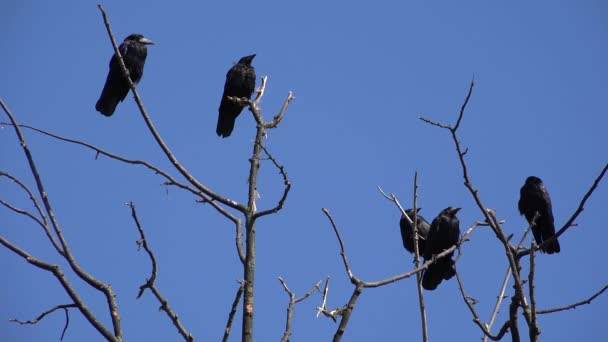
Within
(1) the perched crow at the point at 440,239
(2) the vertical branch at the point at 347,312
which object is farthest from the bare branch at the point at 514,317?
(1) the perched crow at the point at 440,239

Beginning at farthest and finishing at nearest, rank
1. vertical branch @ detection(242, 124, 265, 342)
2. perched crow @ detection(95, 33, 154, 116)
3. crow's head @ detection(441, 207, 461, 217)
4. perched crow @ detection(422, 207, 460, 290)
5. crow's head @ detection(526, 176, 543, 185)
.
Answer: crow's head @ detection(526, 176, 543, 185) → crow's head @ detection(441, 207, 461, 217) → perched crow @ detection(95, 33, 154, 116) → perched crow @ detection(422, 207, 460, 290) → vertical branch @ detection(242, 124, 265, 342)

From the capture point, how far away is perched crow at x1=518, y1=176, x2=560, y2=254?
8531mm

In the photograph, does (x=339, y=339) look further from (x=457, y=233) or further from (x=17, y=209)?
(x=457, y=233)

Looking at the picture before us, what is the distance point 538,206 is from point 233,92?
3.87m

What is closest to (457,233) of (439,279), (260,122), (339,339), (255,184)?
(439,279)

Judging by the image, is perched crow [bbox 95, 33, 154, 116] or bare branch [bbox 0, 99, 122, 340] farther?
perched crow [bbox 95, 33, 154, 116]

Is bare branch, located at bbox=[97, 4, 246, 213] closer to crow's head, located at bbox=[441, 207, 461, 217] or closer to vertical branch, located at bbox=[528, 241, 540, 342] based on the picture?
vertical branch, located at bbox=[528, 241, 540, 342]

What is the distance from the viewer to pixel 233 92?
953 centimetres

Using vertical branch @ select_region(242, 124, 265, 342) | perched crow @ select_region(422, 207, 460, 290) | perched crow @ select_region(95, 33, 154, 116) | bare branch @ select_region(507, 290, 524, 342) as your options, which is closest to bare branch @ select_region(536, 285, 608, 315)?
bare branch @ select_region(507, 290, 524, 342)

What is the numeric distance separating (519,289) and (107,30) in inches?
87.2

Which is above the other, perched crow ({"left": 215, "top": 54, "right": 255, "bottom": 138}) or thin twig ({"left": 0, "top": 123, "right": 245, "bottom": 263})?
perched crow ({"left": 215, "top": 54, "right": 255, "bottom": 138})

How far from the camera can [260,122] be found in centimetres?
485

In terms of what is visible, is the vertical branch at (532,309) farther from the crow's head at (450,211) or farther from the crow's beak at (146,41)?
the crow's beak at (146,41)

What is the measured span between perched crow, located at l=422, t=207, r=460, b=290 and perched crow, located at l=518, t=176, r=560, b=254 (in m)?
0.84
